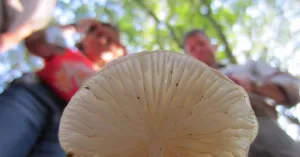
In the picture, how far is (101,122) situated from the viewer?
94 centimetres

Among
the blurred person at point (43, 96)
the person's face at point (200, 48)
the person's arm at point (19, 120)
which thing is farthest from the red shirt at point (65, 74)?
the person's face at point (200, 48)

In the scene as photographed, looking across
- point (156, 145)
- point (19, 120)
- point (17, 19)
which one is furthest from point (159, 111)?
point (17, 19)

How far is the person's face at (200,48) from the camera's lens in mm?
2113

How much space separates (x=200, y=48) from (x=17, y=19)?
119cm

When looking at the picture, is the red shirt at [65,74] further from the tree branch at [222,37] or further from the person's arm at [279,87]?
the tree branch at [222,37]

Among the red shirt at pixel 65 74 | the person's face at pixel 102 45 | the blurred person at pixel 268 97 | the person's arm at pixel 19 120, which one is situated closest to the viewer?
the blurred person at pixel 268 97

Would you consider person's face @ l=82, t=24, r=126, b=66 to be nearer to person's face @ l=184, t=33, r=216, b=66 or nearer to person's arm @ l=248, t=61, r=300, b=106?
person's face @ l=184, t=33, r=216, b=66

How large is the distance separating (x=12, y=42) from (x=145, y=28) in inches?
142

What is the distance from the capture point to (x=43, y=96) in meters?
1.69

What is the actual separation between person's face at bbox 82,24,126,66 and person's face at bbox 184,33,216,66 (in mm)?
459

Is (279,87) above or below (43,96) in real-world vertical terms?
above

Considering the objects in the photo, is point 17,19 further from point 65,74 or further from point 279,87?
point 279,87

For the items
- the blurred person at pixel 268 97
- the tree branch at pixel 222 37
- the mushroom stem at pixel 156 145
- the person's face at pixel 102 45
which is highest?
the tree branch at pixel 222 37

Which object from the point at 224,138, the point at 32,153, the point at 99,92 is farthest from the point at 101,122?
the point at 32,153
